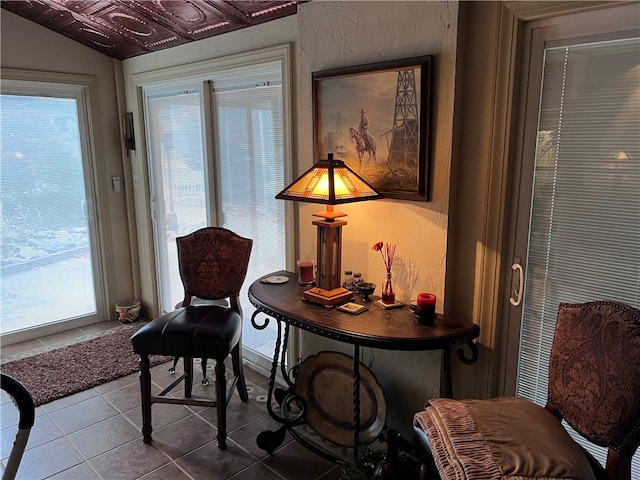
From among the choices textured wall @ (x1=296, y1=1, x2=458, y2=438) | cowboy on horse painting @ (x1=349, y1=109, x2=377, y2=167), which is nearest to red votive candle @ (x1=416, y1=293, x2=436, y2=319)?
textured wall @ (x1=296, y1=1, x2=458, y2=438)

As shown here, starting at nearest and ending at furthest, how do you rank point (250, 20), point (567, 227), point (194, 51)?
point (567, 227) < point (250, 20) < point (194, 51)

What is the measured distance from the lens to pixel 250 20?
2.75 meters

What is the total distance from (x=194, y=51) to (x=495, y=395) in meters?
2.81

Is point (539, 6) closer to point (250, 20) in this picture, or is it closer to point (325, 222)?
point (325, 222)

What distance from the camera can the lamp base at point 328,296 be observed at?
215cm

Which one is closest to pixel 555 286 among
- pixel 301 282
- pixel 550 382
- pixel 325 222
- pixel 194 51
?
pixel 550 382

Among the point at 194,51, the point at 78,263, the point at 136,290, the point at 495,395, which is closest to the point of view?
the point at 495,395

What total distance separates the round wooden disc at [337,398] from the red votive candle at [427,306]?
1.61ft

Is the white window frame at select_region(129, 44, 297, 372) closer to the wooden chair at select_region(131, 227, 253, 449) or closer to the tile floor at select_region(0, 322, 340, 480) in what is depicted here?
the wooden chair at select_region(131, 227, 253, 449)

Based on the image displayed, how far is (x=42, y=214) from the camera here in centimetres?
387

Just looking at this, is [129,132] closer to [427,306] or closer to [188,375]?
[188,375]

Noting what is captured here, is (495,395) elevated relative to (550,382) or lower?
lower

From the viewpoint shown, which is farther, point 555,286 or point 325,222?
point 325,222

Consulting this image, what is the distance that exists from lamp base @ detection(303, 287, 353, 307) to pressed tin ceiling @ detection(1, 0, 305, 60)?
146cm
